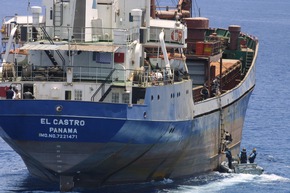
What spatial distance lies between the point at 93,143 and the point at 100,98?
236cm

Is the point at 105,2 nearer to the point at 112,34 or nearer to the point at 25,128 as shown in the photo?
the point at 112,34

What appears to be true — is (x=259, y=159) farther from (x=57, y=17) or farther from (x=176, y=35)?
(x=57, y=17)

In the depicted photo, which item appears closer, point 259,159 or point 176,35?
point 176,35

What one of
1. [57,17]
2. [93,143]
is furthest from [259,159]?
[93,143]

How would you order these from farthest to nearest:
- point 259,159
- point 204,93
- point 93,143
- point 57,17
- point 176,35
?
point 259,159 < point 204,93 < point 176,35 < point 57,17 < point 93,143

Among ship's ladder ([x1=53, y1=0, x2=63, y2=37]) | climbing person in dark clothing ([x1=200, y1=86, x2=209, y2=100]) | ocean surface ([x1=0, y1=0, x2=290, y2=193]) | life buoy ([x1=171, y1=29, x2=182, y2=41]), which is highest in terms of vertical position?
ship's ladder ([x1=53, y1=0, x2=63, y2=37])

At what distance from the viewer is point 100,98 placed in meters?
50.5

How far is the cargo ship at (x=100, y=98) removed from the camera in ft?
160

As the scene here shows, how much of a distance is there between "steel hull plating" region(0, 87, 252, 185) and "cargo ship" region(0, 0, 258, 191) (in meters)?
0.04

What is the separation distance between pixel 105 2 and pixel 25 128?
27.7 ft

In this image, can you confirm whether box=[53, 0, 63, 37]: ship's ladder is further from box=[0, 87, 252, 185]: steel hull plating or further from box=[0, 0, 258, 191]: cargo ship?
box=[0, 87, 252, 185]: steel hull plating

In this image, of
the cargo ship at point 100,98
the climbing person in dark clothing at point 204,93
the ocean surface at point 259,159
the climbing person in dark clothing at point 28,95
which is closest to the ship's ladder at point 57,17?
the cargo ship at point 100,98

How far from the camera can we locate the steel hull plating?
160 ft

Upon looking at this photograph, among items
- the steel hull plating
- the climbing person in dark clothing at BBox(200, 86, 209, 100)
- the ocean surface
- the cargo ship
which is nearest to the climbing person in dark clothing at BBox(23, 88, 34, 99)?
the cargo ship
